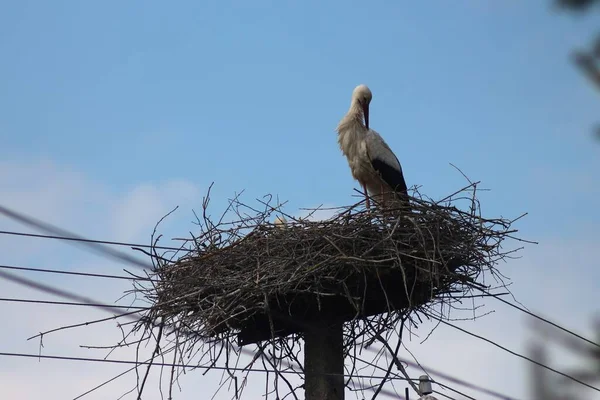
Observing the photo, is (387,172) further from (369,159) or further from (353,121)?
(353,121)

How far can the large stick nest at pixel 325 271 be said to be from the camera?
3.60 meters

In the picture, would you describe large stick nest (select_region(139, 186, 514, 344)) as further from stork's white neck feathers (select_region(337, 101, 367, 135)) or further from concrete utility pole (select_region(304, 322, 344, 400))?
stork's white neck feathers (select_region(337, 101, 367, 135))

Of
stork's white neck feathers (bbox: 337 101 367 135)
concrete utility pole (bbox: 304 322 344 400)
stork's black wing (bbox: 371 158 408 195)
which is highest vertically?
stork's white neck feathers (bbox: 337 101 367 135)

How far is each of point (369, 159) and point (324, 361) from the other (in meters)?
2.36

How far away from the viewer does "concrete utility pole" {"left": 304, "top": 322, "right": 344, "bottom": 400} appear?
3.62 m

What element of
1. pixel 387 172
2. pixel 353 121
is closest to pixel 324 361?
pixel 387 172

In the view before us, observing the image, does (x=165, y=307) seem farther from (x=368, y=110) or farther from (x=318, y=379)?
(x=368, y=110)

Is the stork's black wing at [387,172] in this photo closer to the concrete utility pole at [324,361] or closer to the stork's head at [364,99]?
the stork's head at [364,99]

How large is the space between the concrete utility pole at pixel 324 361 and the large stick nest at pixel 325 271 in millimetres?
64

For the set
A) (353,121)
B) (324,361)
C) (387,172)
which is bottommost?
(324,361)

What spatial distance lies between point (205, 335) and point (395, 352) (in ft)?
3.01

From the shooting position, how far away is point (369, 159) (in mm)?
5754

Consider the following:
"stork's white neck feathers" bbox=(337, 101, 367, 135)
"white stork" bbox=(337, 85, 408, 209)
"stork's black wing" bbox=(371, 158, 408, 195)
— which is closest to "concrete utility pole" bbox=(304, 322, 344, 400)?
"white stork" bbox=(337, 85, 408, 209)

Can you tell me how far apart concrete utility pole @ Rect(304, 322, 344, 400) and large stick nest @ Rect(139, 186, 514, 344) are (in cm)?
6
